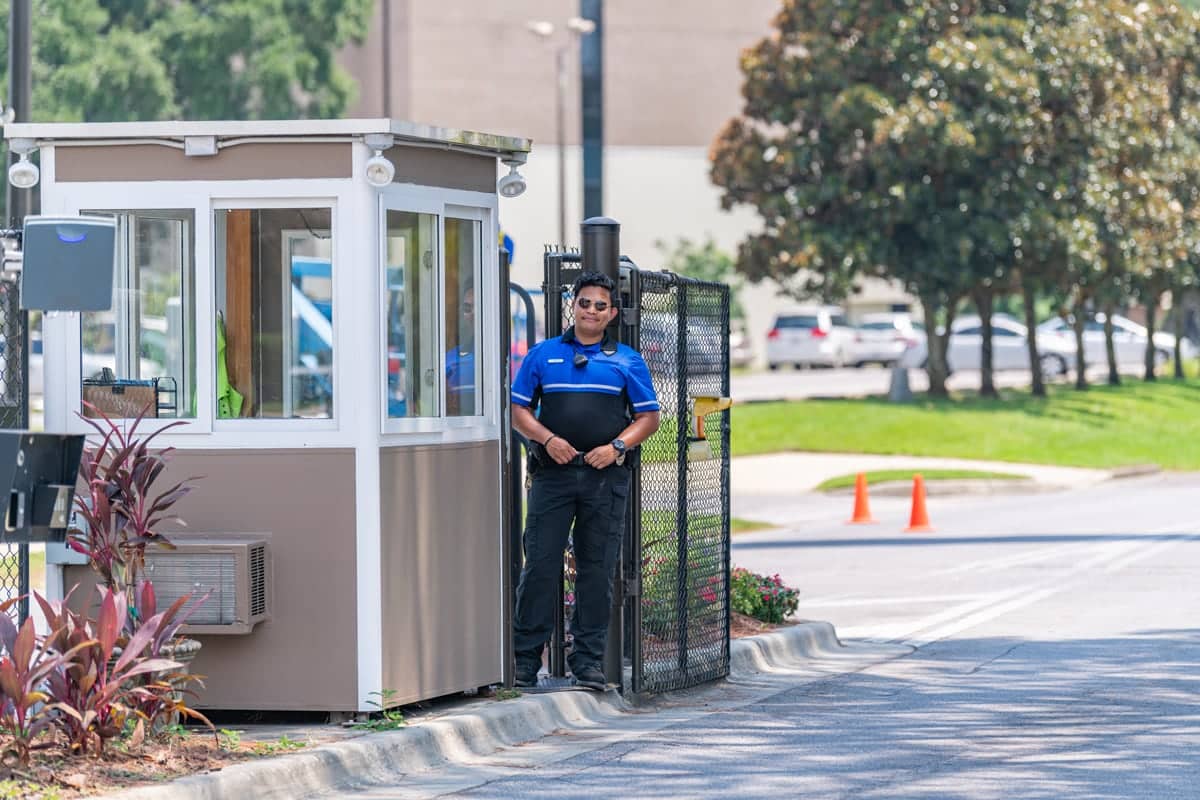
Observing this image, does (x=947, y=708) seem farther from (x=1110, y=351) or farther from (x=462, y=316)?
(x=1110, y=351)

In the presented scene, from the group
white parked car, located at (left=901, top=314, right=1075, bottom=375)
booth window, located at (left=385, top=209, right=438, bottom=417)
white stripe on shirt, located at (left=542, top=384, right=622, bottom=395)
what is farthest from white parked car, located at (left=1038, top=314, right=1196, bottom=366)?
booth window, located at (left=385, top=209, right=438, bottom=417)

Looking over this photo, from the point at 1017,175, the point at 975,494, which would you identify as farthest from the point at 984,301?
the point at 975,494

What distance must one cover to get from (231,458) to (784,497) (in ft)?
64.7

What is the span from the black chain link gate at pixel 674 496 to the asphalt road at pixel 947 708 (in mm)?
298

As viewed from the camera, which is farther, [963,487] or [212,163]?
[963,487]

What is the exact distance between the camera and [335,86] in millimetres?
52031

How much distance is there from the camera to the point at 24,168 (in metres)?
8.66

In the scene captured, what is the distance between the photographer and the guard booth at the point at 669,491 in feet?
32.3

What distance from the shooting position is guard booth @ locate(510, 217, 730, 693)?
9836mm

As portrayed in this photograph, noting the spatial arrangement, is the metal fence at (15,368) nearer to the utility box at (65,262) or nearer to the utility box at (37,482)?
the utility box at (65,262)

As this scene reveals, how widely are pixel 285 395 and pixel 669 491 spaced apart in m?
2.29

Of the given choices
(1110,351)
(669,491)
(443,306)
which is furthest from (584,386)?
(1110,351)

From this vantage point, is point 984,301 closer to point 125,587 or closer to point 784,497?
point 784,497

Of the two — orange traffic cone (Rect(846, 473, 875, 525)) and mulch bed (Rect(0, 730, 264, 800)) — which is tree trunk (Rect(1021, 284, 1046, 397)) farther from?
mulch bed (Rect(0, 730, 264, 800))
